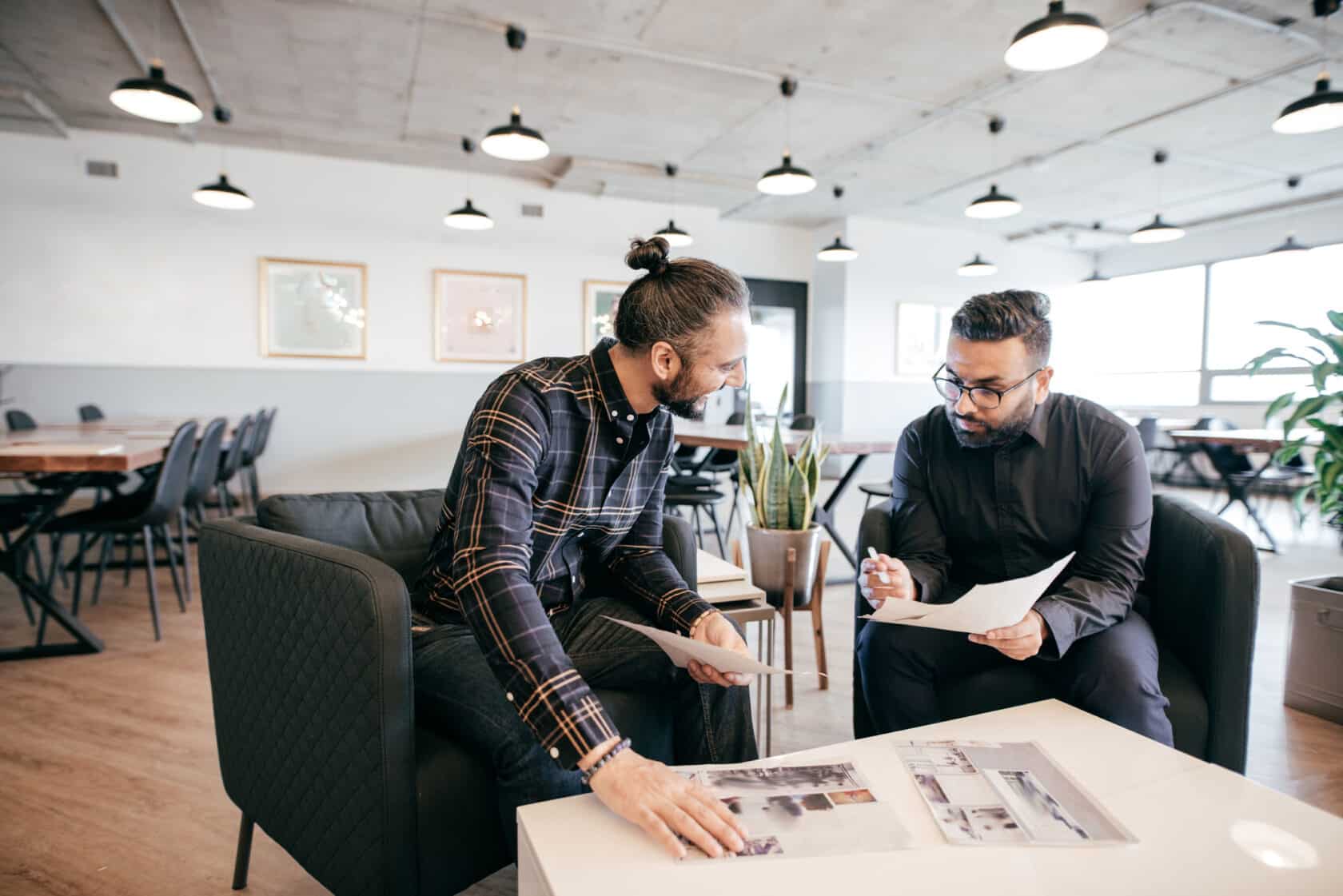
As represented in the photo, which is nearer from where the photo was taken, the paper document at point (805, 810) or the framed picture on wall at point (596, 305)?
the paper document at point (805, 810)

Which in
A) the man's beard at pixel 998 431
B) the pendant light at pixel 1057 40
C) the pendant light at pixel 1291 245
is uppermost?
the pendant light at pixel 1291 245

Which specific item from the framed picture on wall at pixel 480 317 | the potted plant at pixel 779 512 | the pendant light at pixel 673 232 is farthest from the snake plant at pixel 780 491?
the framed picture on wall at pixel 480 317

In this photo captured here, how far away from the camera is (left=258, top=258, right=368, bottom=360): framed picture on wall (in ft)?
20.7

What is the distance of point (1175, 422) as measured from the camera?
795cm

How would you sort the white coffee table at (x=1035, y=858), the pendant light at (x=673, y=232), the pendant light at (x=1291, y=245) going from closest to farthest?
the white coffee table at (x=1035, y=858), the pendant light at (x=673, y=232), the pendant light at (x=1291, y=245)

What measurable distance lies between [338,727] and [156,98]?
3209mm

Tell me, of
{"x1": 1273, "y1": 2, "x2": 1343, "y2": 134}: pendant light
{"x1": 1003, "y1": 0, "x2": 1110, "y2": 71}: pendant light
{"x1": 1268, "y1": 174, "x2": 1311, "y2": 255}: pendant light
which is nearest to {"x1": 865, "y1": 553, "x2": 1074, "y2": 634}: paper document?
{"x1": 1003, "y1": 0, "x2": 1110, "y2": 71}: pendant light

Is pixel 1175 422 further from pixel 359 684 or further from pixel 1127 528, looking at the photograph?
pixel 359 684

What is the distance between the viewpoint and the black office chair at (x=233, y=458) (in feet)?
14.6

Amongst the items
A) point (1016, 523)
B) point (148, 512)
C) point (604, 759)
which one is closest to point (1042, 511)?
point (1016, 523)

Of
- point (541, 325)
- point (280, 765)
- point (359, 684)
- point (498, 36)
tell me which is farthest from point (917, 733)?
point (541, 325)

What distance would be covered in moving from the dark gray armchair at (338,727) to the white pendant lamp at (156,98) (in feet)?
8.84

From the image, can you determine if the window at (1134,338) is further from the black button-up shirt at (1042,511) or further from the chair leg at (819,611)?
the black button-up shirt at (1042,511)

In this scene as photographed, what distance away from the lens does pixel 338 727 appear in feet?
3.35
